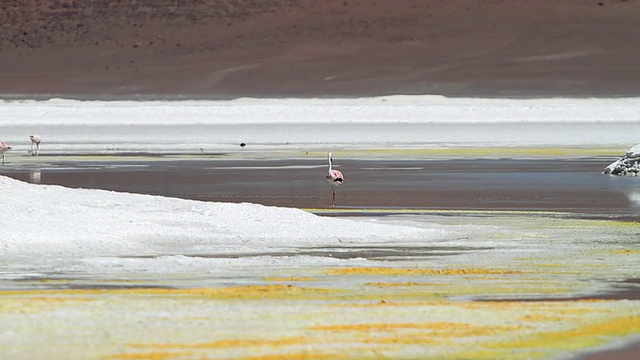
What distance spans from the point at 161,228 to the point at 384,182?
27.6ft

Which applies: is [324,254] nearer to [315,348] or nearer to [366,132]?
[315,348]

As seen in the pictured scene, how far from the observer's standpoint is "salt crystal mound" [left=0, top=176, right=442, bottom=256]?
11.5 meters

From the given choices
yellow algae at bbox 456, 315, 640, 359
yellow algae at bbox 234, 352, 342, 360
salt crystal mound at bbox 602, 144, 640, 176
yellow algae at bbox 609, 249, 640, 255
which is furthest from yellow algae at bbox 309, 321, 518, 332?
salt crystal mound at bbox 602, 144, 640, 176

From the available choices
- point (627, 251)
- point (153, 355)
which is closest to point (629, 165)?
point (627, 251)

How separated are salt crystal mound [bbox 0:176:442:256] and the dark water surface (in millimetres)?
2850

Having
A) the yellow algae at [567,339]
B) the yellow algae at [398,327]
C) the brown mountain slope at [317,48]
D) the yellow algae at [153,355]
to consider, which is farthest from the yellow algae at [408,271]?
the brown mountain slope at [317,48]

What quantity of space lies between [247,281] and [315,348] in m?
2.51

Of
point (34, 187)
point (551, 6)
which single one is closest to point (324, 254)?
point (34, 187)

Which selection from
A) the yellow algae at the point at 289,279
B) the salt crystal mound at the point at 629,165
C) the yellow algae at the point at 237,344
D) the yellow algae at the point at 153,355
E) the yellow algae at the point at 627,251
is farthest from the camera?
the salt crystal mound at the point at 629,165

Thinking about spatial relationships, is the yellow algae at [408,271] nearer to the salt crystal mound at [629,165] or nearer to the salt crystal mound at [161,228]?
the salt crystal mound at [161,228]

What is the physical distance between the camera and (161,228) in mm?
12594

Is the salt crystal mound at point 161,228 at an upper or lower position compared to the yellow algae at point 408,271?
upper

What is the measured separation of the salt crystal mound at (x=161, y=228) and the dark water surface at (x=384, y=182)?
2850mm

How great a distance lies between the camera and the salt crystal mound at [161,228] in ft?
37.6
